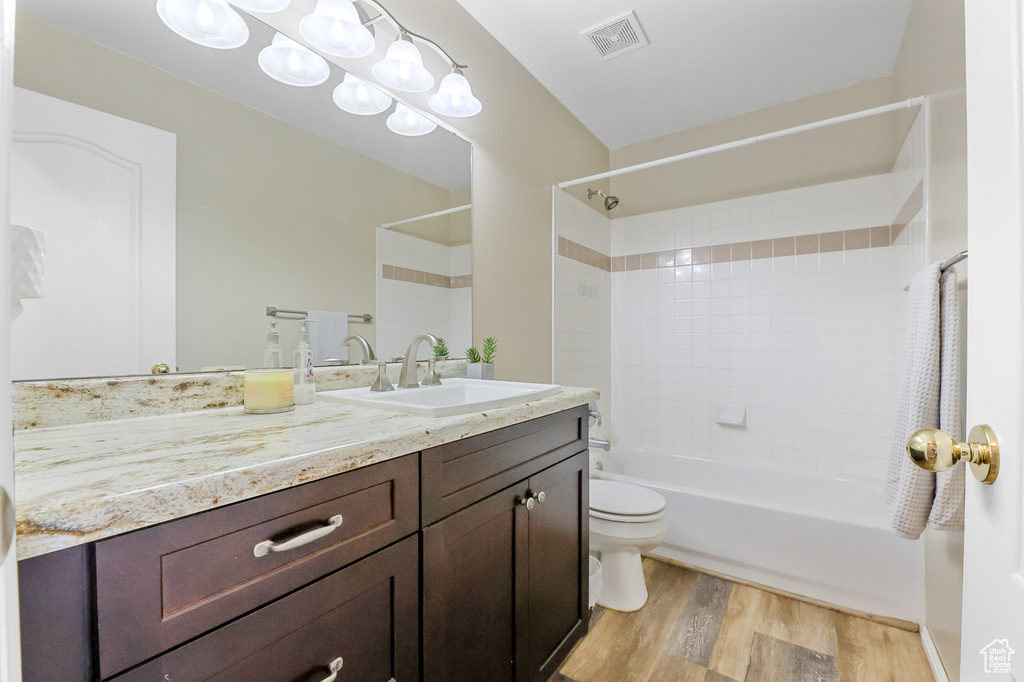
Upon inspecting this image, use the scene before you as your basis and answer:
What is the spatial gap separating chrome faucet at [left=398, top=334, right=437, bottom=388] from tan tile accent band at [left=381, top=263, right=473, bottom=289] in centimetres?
28

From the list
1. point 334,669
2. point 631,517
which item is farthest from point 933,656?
point 334,669

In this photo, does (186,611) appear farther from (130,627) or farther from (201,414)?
(201,414)

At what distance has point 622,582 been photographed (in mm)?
1827

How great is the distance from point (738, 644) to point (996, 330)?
1.60 m

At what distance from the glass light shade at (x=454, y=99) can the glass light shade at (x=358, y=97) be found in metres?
0.21

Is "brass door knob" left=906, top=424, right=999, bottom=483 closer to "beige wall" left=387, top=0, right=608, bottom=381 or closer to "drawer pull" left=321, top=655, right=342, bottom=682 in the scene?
"drawer pull" left=321, top=655, right=342, bottom=682

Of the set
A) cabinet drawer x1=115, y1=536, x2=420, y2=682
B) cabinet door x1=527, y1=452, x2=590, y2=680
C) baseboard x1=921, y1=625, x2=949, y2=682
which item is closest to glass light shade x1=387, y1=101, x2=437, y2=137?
cabinet door x1=527, y1=452, x2=590, y2=680

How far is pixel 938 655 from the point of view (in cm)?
142

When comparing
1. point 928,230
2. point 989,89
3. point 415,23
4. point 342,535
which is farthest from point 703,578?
point 415,23

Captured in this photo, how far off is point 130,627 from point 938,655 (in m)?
2.16

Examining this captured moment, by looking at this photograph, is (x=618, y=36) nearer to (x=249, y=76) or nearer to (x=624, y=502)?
(x=249, y=76)

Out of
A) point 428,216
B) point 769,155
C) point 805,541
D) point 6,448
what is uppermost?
point 769,155

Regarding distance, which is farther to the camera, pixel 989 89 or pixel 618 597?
pixel 618 597

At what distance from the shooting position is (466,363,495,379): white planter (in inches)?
69.4
